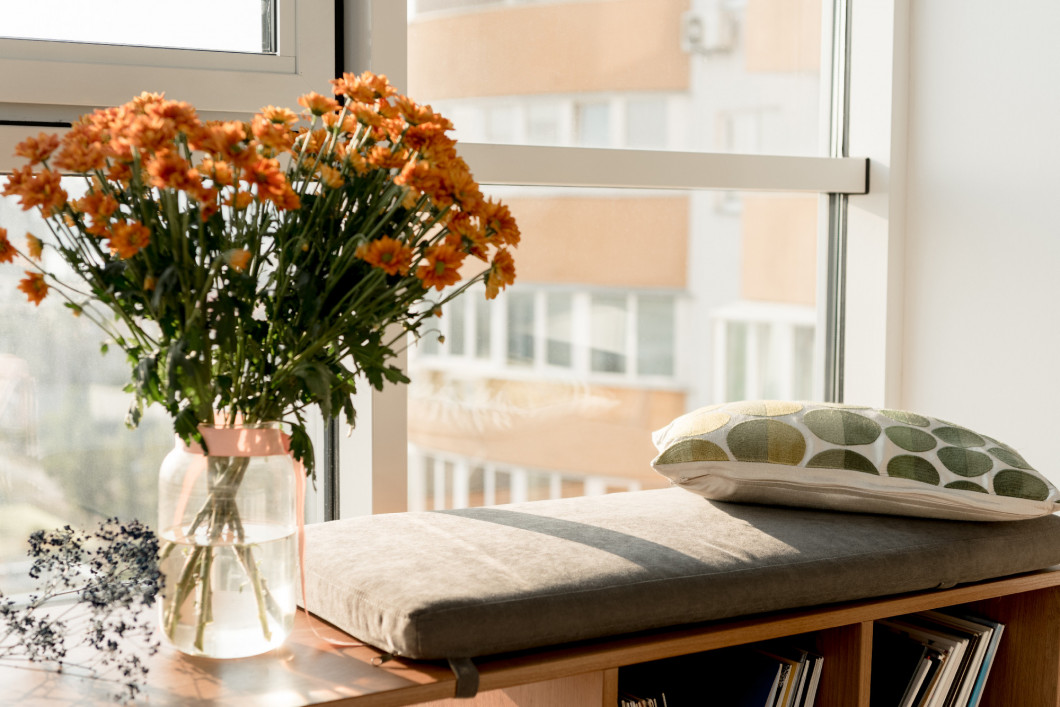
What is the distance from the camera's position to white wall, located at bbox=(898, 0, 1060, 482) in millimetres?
1969

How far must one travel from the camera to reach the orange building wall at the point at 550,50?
182 centimetres

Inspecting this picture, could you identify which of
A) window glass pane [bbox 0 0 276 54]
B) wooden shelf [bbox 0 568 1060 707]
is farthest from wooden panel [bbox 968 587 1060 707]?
window glass pane [bbox 0 0 276 54]

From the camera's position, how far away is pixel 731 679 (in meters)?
1.53

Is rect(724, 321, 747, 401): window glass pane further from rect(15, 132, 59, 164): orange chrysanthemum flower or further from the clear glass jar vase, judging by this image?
rect(15, 132, 59, 164): orange chrysanthemum flower

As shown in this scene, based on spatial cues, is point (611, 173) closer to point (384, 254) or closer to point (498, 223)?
point (498, 223)

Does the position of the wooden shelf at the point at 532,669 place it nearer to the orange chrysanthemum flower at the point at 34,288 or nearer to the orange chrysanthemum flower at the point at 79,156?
the orange chrysanthemum flower at the point at 34,288

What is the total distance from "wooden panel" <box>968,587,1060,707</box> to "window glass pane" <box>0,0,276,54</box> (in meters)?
1.42

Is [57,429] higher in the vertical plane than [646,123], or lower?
lower

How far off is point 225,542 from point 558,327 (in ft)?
3.14

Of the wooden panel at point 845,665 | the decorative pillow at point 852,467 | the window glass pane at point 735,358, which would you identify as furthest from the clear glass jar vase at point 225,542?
the window glass pane at point 735,358

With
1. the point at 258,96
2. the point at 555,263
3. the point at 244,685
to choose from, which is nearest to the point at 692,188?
the point at 555,263

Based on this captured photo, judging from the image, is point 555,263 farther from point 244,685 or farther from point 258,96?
point 244,685

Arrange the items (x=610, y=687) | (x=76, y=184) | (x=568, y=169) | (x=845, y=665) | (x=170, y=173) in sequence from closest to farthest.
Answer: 1. (x=170, y=173)
2. (x=610, y=687)
3. (x=845, y=665)
4. (x=76, y=184)
5. (x=568, y=169)

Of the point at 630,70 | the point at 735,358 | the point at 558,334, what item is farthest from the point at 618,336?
the point at 630,70
